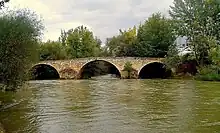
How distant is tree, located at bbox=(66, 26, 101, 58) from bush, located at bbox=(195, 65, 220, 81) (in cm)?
2520

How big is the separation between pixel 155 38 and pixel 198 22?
8290 millimetres

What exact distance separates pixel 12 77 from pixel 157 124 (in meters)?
7.96

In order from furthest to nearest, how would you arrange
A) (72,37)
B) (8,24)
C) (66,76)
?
1. (72,37)
2. (66,76)
3. (8,24)

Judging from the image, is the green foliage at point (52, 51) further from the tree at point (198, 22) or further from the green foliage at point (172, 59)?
the tree at point (198, 22)

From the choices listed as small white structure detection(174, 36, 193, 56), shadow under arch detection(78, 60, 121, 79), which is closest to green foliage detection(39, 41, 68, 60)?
shadow under arch detection(78, 60, 121, 79)

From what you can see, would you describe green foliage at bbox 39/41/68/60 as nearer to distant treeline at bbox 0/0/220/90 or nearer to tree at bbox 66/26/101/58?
distant treeline at bbox 0/0/220/90

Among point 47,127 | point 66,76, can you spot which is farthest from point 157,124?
point 66,76

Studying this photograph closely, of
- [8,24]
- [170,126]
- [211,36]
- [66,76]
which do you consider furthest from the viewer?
[66,76]

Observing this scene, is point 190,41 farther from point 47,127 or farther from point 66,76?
point 47,127

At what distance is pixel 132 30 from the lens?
2751 inches

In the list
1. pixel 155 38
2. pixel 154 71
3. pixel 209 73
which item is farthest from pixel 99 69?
pixel 209 73

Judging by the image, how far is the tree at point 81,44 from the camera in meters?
68.1

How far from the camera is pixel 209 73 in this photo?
4566 centimetres

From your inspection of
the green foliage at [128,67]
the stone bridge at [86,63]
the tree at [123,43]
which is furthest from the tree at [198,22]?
the tree at [123,43]
